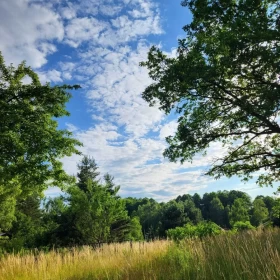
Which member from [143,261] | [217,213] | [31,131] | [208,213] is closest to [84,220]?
[31,131]

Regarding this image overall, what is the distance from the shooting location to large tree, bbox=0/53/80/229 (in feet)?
35.3

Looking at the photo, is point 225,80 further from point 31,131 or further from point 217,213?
point 217,213

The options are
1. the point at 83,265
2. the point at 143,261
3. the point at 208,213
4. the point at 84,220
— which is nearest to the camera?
the point at 143,261

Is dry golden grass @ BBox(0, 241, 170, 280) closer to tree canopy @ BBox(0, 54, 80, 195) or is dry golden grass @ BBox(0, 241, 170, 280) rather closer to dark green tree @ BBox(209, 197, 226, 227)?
tree canopy @ BBox(0, 54, 80, 195)

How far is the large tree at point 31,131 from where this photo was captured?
10758mm

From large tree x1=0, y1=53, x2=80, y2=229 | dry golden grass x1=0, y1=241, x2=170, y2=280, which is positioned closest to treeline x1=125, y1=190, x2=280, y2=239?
dry golden grass x1=0, y1=241, x2=170, y2=280

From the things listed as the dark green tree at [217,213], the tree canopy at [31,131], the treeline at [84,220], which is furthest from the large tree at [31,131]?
the dark green tree at [217,213]

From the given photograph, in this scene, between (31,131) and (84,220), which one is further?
(84,220)

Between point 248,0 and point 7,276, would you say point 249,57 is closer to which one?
point 248,0

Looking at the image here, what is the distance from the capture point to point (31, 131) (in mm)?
11008

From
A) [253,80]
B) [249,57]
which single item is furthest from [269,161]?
[249,57]

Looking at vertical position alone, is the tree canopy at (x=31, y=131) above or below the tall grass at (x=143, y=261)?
above

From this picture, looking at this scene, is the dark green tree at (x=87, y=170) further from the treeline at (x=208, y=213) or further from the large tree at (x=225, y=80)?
the large tree at (x=225, y=80)

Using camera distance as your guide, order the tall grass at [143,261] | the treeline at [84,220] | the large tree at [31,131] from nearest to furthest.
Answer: the tall grass at [143,261] < the large tree at [31,131] < the treeline at [84,220]
